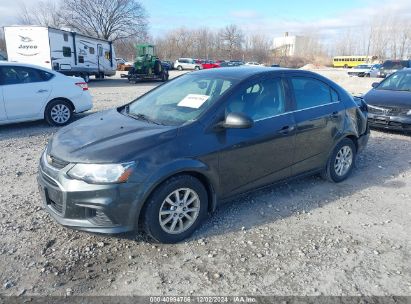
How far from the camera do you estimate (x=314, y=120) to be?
434 cm

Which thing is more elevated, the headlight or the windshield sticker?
the windshield sticker

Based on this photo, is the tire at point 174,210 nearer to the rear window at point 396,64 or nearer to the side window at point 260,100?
the side window at point 260,100

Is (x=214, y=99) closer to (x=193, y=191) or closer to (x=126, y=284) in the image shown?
(x=193, y=191)

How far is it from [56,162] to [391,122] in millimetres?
7178

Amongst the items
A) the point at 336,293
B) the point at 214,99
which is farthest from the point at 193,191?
the point at 336,293

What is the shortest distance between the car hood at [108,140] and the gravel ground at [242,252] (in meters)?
0.77

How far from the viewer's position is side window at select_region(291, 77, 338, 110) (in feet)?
13.9

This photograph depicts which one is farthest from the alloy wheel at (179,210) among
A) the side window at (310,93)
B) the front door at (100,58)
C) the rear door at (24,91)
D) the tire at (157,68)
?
the front door at (100,58)

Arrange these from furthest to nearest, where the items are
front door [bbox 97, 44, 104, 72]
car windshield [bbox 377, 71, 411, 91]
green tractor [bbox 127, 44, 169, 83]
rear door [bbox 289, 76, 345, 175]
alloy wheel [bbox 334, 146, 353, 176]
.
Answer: front door [bbox 97, 44, 104, 72] → green tractor [bbox 127, 44, 169, 83] → car windshield [bbox 377, 71, 411, 91] → alloy wheel [bbox 334, 146, 353, 176] → rear door [bbox 289, 76, 345, 175]

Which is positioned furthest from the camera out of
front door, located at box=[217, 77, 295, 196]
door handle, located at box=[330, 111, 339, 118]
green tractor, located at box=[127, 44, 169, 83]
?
green tractor, located at box=[127, 44, 169, 83]

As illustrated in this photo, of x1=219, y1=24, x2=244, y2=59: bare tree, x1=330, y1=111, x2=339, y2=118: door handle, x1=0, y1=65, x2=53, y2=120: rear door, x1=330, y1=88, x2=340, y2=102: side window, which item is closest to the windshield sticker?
x1=330, y1=111, x2=339, y2=118: door handle

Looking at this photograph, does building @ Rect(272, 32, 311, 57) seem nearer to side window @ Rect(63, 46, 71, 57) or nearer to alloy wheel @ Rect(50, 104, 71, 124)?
side window @ Rect(63, 46, 71, 57)

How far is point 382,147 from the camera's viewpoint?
6.93 meters

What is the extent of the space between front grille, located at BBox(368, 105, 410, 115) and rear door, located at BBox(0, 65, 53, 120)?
7509mm
